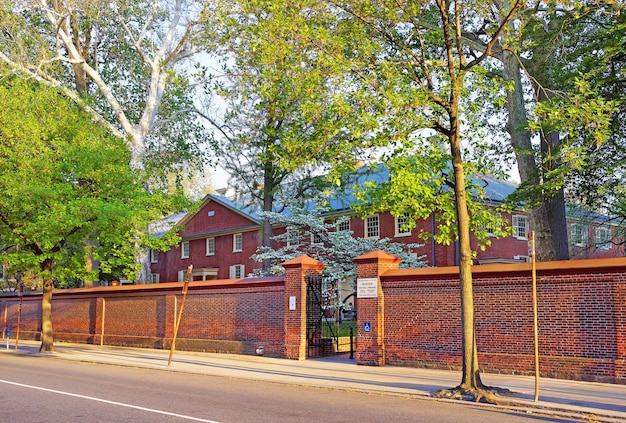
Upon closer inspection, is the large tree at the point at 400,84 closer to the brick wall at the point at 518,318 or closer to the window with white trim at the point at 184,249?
the brick wall at the point at 518,318

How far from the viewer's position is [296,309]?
21.3m

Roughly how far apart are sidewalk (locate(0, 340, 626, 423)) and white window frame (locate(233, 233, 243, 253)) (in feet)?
87.1

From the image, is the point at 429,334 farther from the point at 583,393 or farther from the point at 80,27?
the point at 80,27

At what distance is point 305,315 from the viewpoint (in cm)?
2130

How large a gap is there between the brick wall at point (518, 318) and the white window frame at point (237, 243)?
1302 inches

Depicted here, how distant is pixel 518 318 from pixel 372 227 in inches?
1008

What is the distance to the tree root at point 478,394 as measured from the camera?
12422 mm

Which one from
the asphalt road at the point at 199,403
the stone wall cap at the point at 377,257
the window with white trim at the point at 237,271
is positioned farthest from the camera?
the window with white trim at the point at 237,271

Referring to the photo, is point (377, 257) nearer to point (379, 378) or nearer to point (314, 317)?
point (314, 317)

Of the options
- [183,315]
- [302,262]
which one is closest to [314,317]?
[302,262]

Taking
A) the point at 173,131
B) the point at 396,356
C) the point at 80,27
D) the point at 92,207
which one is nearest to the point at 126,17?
the point at 80,27

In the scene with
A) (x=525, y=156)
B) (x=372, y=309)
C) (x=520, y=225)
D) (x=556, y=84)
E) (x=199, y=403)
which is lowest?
(x=199, y=403)

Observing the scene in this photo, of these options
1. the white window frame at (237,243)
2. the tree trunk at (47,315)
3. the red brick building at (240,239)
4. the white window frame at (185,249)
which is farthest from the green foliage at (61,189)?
the white window frame at (185,249)

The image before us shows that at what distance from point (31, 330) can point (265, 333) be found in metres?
19.4
